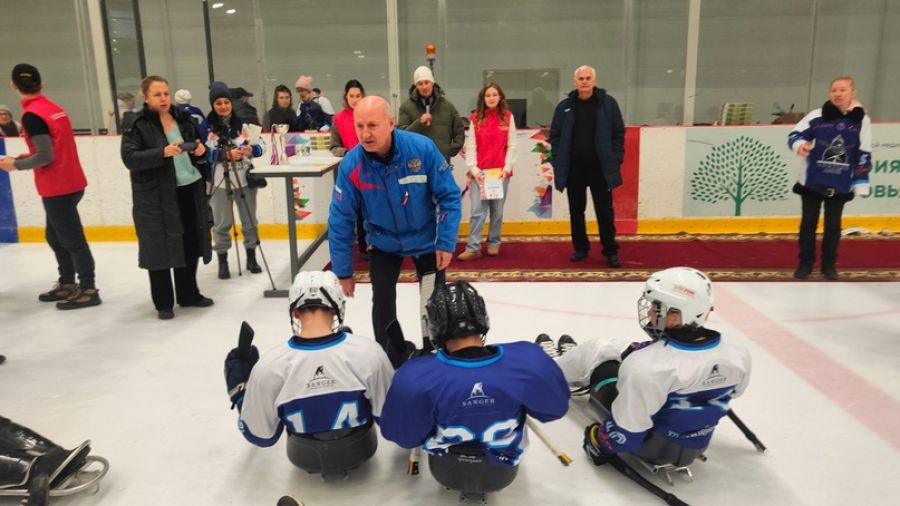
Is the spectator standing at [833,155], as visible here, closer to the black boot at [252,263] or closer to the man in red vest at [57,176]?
the black boot at [252,263]

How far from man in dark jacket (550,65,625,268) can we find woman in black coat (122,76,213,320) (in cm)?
272

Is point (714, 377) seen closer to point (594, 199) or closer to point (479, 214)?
point (594, 199)

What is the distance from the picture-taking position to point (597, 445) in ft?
8.05

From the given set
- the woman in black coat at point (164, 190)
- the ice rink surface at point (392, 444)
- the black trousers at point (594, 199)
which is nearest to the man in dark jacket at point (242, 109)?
the ice rink surface at point (392, 444)

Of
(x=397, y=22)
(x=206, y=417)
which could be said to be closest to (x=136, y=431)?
(x=206, y=417)

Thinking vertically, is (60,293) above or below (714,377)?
below

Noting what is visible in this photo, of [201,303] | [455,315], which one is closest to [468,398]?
[455,315]

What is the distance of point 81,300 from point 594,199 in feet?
12.8

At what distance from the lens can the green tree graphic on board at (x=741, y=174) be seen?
21.5ft

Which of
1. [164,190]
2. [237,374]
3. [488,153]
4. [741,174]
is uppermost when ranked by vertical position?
[488,153]

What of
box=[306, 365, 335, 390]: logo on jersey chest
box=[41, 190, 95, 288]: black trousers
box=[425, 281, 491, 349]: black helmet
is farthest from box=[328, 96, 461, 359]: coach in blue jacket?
box=[41, 190, 95, 288]: black trousers

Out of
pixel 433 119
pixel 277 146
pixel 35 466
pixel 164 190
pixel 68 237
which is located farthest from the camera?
pixel 433 119

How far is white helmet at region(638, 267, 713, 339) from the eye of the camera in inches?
84.9

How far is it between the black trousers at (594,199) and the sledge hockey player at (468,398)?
3358mm
